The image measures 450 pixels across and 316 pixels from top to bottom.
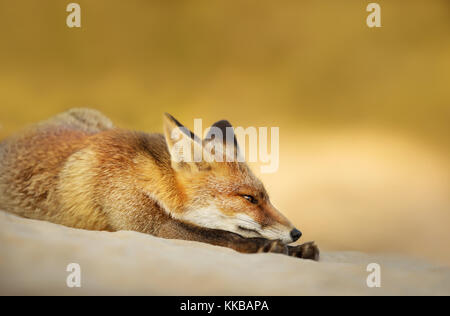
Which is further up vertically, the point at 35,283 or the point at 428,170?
the point at 428,170

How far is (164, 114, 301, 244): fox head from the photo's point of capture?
2791 mm

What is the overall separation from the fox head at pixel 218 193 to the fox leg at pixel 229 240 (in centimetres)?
9

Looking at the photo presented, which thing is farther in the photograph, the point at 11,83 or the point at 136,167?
the point at 11,83

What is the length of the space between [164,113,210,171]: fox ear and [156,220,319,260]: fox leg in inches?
17.5

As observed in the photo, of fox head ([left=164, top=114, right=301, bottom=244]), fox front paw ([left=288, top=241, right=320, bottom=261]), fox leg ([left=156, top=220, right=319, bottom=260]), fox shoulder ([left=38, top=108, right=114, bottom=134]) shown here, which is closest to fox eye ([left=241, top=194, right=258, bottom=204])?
fox head ([left=164, top=114, right=301, bottom=244])

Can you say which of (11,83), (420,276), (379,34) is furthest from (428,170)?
(11,83)

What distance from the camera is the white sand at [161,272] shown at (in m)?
1.56

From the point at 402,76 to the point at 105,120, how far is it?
479 centimetres

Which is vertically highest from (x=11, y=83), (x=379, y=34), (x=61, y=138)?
(x=379, y=34)

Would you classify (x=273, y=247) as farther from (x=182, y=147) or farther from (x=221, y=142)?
(x=221, y=142)

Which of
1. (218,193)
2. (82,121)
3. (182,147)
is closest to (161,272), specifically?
(218,193)

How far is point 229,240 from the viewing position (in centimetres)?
265
